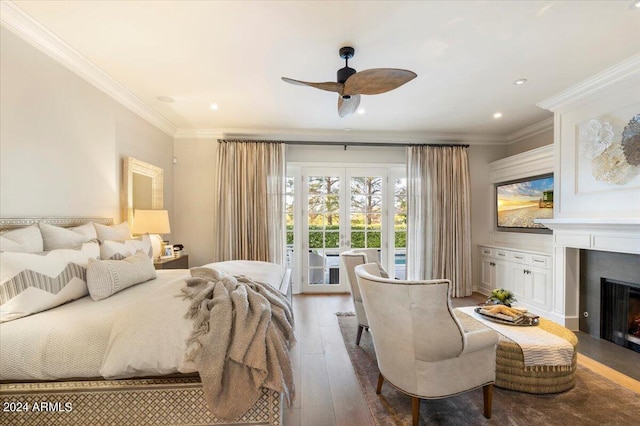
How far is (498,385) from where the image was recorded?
223 cm

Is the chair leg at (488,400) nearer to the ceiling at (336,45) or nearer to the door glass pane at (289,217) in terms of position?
the ceiling at (336,45)

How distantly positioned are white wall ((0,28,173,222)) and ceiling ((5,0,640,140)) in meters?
0.31

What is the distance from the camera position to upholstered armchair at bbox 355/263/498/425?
1.70 meters

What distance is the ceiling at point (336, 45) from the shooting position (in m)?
1.99

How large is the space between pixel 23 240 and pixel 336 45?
264 centimetres

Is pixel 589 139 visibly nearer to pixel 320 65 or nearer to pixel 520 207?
pixel 520 207

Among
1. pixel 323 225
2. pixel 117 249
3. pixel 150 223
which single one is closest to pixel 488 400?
pixel 117 249

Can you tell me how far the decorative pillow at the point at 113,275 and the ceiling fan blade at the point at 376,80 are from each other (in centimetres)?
216

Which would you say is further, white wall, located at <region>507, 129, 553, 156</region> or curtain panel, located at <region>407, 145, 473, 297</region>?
curtain panel, located at <region>407, 145, 473, 297</region>

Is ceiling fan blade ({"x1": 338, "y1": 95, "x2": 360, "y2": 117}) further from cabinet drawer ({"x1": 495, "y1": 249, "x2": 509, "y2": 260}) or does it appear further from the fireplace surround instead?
cabinet drawer ({"x1": 495, "y1": 249, "x2": 509, "y2": 260})

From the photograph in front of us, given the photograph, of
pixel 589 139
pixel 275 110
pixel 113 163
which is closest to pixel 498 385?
pixel 589 139

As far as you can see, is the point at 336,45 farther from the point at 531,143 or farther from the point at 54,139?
the point at 531,143

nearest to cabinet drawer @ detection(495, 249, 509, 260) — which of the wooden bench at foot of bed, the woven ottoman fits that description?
the woven ottoman

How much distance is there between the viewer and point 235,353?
1516 mm
